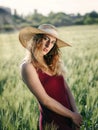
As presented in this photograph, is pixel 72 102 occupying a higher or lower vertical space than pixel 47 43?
lower

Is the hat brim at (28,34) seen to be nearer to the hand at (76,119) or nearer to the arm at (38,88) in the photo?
the arm at (38,88)

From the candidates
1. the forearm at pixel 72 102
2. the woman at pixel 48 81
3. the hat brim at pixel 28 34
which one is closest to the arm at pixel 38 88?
the woman at pixel 48 81

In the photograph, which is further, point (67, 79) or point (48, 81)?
point (67, 79)

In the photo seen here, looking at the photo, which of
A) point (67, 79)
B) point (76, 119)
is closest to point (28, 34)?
point (67, 79)

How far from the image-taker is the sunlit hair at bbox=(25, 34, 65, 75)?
7.17 ft

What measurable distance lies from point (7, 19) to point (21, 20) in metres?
0.13

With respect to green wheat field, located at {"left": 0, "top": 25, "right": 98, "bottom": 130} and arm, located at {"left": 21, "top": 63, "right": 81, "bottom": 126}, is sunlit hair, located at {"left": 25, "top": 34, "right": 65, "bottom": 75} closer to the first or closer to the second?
arm, located at {"left": 21, "top": 63, "right": 81, "bottom": 126}

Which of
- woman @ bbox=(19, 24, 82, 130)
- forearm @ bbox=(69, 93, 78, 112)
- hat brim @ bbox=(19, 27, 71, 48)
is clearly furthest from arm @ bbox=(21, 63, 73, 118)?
hat brim @ bbox=(19, 27, 71, 48)

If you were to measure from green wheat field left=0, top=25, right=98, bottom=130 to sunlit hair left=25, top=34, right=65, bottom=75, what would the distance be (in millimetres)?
226

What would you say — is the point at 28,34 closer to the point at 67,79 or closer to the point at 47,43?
the point at 47,43

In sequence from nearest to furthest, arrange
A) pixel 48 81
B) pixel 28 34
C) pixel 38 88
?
pixel 38 88 → pixel 48 81 → pixel 28 34

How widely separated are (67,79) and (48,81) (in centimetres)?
37

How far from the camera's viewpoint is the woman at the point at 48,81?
6.89ft

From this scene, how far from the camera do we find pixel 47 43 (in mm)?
2236
